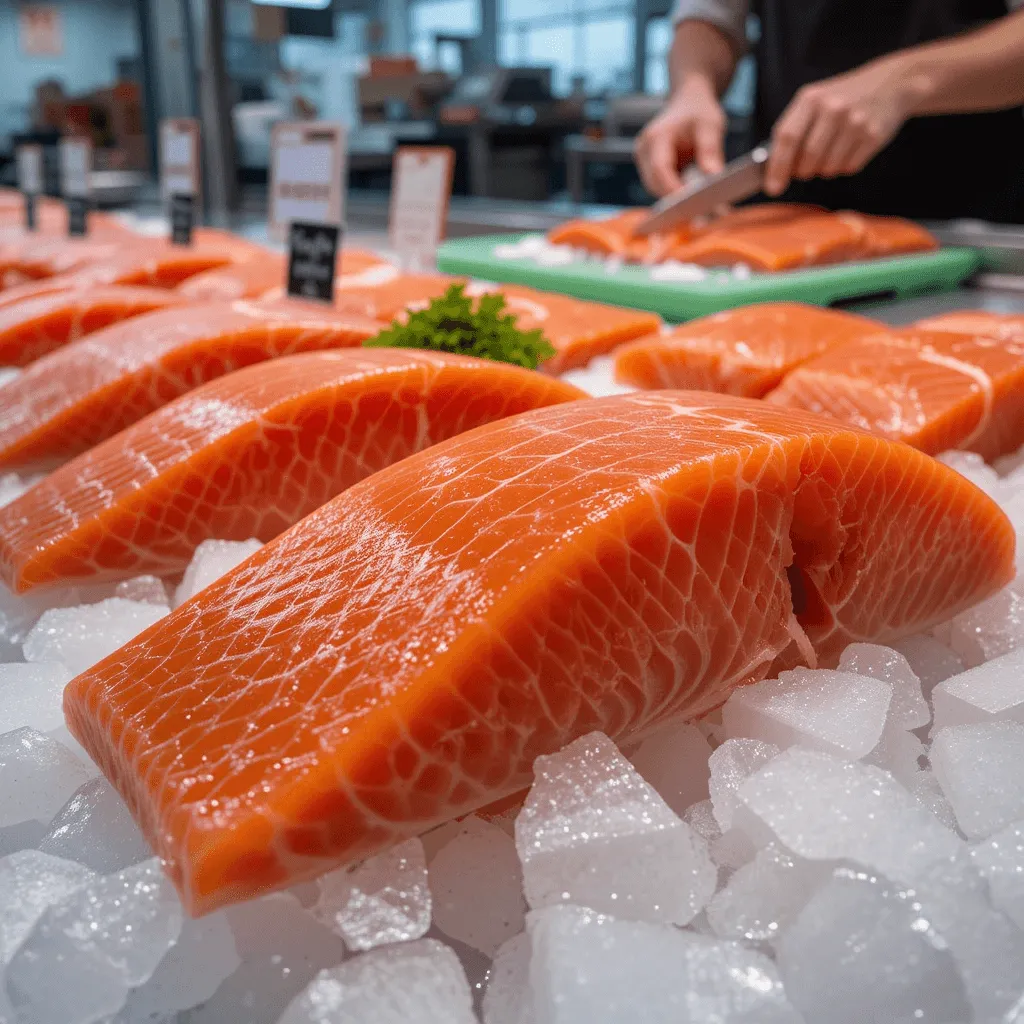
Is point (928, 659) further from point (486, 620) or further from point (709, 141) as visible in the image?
point (709, 141)

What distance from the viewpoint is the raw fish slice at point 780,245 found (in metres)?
2.73

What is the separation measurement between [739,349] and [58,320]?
158 centimetres

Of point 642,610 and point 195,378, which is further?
point 195,378

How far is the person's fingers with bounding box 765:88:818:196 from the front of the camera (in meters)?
2.99

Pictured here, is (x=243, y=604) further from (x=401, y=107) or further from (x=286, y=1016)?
(x=401, y=107)

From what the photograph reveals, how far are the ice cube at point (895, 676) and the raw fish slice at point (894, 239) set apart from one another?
219 centimetres

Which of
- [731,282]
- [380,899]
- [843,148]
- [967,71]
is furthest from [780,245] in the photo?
[380,899]

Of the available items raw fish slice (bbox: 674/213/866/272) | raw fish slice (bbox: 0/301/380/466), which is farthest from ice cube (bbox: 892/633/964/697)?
raw fish slice (bbox: 674/213/866/272)

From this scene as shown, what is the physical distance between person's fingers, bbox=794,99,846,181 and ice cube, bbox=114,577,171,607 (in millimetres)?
2540

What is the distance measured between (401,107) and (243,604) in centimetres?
748

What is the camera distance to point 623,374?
6.61ft

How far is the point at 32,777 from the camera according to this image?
890mm

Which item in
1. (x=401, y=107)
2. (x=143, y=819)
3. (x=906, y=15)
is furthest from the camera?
(x=401, y=107)

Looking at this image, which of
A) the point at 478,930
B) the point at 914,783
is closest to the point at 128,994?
the point at 478,930
